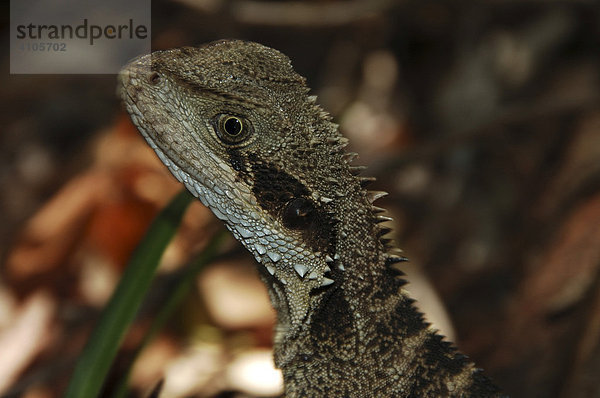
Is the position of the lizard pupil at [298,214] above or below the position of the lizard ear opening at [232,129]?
below

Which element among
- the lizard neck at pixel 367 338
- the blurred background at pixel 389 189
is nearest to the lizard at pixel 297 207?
the lizard neck at pixel 367 338

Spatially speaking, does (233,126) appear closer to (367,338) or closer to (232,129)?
Result: (232,129)

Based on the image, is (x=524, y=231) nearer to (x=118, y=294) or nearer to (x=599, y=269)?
(x=599, y=269)

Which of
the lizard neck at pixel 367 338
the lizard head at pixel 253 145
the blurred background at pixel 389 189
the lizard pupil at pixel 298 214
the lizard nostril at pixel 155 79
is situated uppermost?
the blurred background at pixel 389 189

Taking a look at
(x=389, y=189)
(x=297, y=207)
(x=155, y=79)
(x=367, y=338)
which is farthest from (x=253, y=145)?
(x=389, y=189)

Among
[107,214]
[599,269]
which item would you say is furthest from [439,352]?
[107,214]

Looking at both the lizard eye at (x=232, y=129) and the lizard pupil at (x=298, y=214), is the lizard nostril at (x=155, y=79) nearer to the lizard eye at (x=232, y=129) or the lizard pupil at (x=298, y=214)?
the lizard eye at (x=232, y=129)

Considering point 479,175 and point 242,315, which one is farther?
point 479,175
